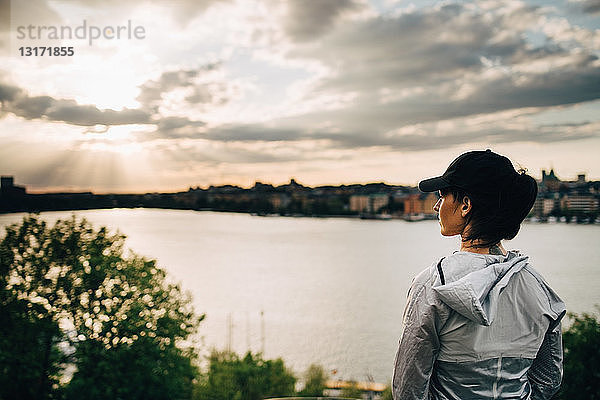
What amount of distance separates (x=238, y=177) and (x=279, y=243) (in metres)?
7.83

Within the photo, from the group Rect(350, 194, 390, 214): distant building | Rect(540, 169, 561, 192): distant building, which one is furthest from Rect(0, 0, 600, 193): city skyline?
Rect(350, 194, 390, 214): distant building

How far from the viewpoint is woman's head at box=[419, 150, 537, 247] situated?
807 millimetres

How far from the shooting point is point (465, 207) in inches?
32.9

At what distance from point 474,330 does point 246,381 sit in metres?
12.0

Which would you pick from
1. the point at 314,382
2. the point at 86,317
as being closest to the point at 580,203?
the point at 314,382

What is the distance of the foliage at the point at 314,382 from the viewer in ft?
40.4

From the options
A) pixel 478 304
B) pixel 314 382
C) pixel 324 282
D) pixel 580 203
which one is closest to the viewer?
pixel 478 304

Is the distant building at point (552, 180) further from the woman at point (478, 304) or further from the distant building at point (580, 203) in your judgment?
the woman at point (478, 304)


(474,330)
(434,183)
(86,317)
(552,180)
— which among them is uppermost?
(552,180)

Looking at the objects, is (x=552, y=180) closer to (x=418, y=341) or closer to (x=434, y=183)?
(x=434, y=183)

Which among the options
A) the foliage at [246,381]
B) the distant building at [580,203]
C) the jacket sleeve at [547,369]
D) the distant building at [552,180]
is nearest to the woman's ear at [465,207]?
the jacket sleeve at [547,369]

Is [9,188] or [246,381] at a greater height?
[9,188]

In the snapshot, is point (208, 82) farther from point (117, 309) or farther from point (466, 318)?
point (466, 318)

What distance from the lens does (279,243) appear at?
1539 inches
